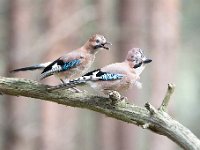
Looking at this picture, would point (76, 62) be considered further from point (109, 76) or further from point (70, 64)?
point (109, 76)

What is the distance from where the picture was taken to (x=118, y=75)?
448 cm

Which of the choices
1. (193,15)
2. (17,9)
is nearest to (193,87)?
(193,15)

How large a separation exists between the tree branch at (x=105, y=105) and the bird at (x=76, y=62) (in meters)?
0.13

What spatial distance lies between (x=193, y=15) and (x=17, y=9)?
10.2 m

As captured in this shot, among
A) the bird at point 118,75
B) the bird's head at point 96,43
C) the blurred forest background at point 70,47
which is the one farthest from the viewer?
the blurred forest background at point 70,47

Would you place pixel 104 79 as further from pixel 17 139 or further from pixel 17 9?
pixel 17 9

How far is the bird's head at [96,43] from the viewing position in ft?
14.6

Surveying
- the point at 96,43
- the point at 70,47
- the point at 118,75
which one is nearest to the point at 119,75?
the point at 118,75

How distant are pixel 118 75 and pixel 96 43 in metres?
0.27

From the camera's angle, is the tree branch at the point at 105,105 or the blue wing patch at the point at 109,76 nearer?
the blue wing patch at the point at 109,76

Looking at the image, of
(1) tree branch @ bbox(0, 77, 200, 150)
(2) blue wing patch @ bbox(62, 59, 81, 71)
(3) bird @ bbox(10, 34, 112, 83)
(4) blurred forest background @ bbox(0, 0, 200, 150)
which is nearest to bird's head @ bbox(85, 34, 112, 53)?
(3) bird @ bbox(10, 34, 112, 83)

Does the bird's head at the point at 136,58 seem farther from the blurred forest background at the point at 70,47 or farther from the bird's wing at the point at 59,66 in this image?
the blurred forest background at the point at 70,47

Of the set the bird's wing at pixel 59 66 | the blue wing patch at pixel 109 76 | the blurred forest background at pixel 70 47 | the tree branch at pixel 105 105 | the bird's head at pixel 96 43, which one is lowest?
the tree branch at pixel 105 105

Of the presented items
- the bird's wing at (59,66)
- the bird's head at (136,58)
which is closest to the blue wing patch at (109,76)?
the bird's head at (136,58)
